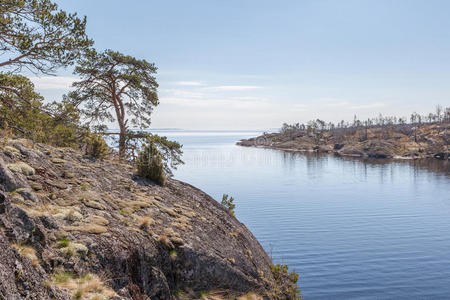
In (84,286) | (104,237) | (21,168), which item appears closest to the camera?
(84,286)

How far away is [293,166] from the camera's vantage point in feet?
363

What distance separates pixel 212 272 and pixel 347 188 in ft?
206

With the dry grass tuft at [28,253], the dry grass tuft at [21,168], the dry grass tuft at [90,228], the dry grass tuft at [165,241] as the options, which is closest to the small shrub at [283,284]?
the dry grass tuft at [165,241]

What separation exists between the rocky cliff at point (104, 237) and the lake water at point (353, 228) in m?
14.8

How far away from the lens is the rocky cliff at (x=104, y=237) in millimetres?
7598

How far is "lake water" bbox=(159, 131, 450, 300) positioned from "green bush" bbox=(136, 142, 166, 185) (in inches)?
626

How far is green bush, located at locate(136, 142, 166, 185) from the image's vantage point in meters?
18.4

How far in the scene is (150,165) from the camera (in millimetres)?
18359

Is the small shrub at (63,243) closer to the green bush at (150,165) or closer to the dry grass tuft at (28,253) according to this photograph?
the dry grass tuft at (28,253)

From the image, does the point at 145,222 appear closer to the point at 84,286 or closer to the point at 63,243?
the point at 63,243

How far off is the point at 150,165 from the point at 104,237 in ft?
28.7

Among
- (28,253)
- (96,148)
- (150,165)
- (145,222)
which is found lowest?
(145,222)

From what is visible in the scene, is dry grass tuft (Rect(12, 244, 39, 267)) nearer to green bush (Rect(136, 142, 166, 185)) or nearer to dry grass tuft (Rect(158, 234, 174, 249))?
dry grass tuft (Rect(158, 234, 174, 249))

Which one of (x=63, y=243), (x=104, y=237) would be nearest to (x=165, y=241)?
(x=104, y=237)
